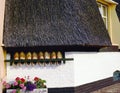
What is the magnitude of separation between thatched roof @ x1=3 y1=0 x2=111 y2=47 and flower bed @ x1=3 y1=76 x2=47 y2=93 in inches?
44.7

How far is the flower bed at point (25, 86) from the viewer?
8781mm

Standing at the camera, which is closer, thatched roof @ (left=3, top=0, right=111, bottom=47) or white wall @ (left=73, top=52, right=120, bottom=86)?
thatched roof @ (left=3, top=0, right=111, bottom=47)

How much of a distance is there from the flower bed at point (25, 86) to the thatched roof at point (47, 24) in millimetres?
1134

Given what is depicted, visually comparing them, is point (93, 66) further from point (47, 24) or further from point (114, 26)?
point (114, 26)

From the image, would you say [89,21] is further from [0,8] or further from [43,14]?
[0,8]

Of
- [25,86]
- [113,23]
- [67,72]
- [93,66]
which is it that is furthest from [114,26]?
[25,86]

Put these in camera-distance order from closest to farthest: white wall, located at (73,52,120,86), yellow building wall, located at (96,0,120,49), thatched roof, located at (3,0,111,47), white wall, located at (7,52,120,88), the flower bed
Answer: the flower bed → thatched roof, located at (3,0,111,47) → white wall, located at (7,52,120,88) → white wall, located at (73,52,120,86) → yellow building wall, located at (96,0,120,49)

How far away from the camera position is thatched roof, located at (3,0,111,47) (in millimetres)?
9234

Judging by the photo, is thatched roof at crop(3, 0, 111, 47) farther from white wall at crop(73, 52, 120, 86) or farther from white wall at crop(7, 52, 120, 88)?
white wall at crop(73, 52, 120, 86)

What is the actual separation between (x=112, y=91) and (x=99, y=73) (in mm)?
862

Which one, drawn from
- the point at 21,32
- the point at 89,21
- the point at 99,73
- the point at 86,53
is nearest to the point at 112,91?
the point at 99,73

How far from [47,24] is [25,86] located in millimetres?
2154

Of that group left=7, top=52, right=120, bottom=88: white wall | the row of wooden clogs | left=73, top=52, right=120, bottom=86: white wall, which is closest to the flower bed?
left=7, top=52, right=120, bottom=88: white wall

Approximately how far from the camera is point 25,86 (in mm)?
8852
